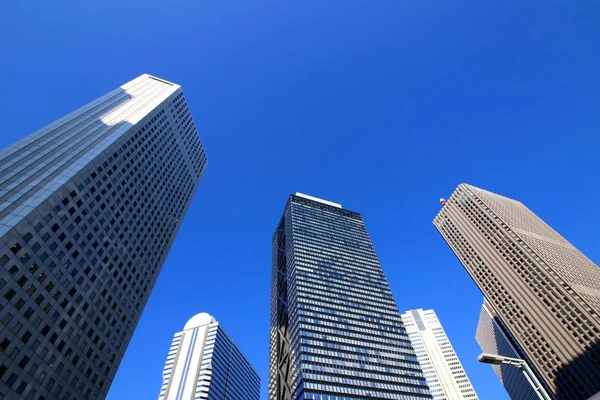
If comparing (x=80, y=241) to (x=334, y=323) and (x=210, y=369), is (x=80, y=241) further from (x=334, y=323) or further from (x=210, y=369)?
(x=210, y=369)

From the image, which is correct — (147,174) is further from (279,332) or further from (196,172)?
(279,332)

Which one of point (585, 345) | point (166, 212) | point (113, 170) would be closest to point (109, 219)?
point (113, 170)

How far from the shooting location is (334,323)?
12062 cm

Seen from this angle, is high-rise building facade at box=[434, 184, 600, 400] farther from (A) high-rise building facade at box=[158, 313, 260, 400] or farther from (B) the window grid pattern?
(A) high-rise building facade at box=[158, 313, 260, 400]

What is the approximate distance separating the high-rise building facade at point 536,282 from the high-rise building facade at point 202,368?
444ft

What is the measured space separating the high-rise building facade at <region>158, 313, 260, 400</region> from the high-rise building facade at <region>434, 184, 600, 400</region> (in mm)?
135374

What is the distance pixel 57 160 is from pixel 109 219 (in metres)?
14.9

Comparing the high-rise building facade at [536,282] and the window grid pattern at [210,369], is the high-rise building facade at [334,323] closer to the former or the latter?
the window grid pattern at [210,369]

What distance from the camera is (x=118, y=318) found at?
226 feet

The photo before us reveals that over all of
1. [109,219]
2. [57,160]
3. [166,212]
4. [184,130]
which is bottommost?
[109,219]

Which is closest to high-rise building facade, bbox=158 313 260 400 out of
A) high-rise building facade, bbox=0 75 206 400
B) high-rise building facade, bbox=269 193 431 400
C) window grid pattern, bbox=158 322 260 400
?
window grid pattern, bbox=158 322 260 400

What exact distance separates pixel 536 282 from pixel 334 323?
7703 cm

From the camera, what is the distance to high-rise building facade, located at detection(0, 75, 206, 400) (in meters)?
47.4

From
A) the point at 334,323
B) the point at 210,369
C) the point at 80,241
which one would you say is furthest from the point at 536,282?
the point at 210,369
